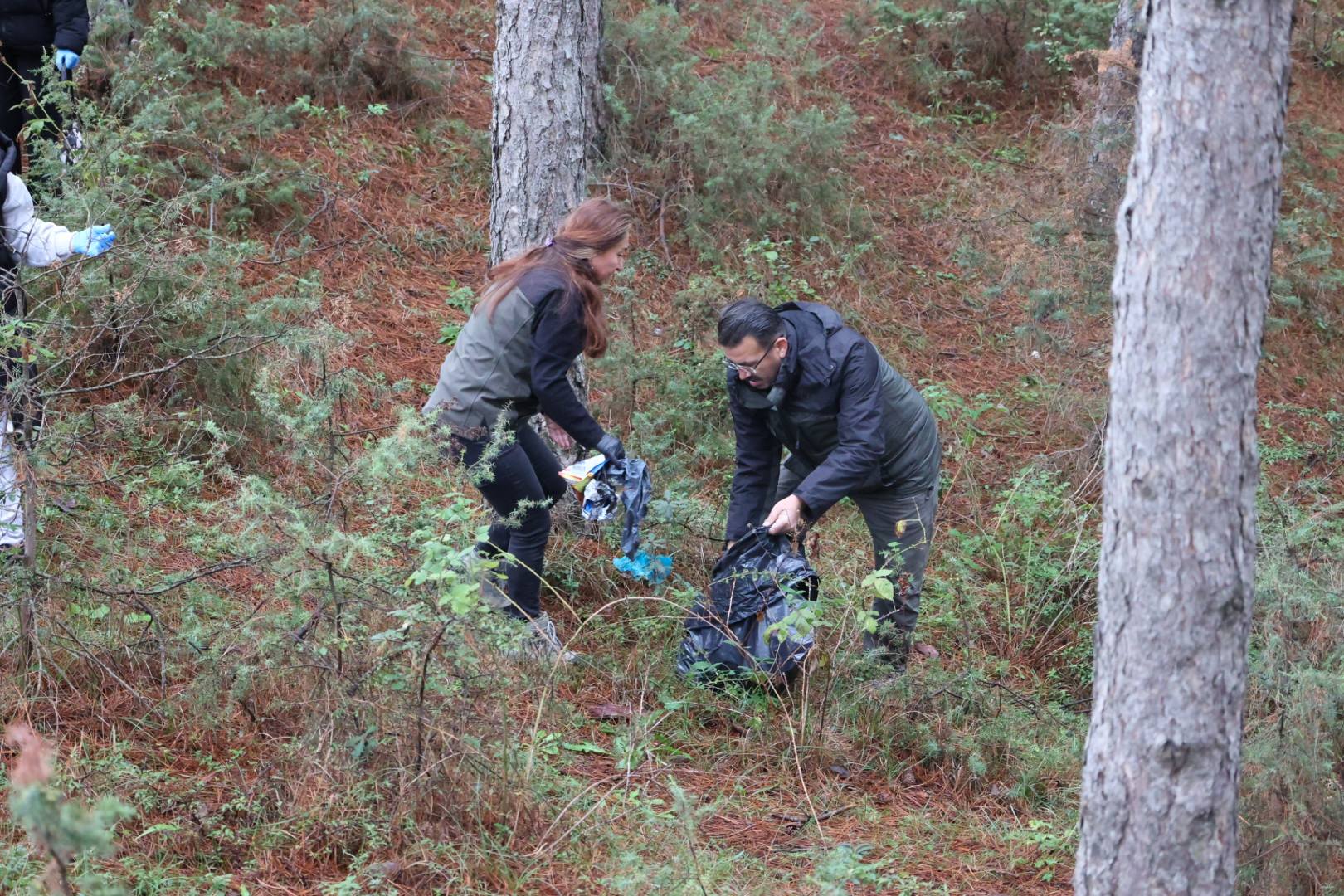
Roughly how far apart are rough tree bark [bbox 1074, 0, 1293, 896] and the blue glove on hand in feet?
13.0

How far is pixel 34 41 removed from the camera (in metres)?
7.17

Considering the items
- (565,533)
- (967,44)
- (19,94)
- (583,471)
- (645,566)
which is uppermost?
(967,44)

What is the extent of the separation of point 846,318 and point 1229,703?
6123 millimetres

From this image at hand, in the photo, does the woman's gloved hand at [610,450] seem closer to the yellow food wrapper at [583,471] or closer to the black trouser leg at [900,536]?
the yellow food wrapper at [583,471]

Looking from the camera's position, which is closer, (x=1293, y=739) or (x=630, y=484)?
(x=1293, y=739)

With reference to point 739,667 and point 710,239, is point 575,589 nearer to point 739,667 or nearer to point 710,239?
point 739,667

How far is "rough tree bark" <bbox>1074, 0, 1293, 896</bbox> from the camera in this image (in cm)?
294

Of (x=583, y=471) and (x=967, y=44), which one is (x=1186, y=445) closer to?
(x=583, y=471)

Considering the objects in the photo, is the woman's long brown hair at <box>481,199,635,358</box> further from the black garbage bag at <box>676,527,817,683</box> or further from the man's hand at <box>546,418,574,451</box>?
the man's hand at <box>546,418,574,451</box>

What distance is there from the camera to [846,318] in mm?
9047

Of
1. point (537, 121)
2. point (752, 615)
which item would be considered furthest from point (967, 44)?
point (752, 615)

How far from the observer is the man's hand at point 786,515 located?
4844 mm

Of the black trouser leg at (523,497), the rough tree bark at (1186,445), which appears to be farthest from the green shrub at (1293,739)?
the black trouser leg at (523,497)

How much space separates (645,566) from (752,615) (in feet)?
2.16
